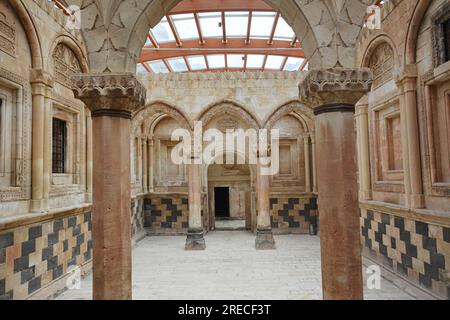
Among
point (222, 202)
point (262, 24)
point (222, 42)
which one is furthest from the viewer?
point (222, 202)

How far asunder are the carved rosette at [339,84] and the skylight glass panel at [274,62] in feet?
32.6

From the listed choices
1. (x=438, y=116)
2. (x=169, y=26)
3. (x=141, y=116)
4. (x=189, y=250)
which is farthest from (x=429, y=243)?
(x=169, y=26)

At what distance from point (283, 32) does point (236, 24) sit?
5.37ft

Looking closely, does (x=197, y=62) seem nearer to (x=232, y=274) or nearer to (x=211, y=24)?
(x=211, y=24)

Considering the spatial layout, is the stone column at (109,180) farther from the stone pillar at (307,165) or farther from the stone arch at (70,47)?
the stone pillar at (307,165)

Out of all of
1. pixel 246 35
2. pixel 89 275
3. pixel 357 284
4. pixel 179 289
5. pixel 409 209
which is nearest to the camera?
pixel 357 284

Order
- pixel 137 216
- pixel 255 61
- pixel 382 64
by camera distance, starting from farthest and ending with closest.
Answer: pixel 255 61 → pixel 137 216 → pixel 382 64

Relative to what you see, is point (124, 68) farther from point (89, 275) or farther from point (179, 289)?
point (89, 275)

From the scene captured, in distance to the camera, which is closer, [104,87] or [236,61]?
[104,87]

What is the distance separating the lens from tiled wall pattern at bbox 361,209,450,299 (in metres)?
4.50

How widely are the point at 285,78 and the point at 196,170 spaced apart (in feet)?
13.0

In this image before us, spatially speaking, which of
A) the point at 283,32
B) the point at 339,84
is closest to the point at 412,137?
the point at 339,84

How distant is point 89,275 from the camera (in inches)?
257

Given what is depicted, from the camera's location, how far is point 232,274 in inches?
253
